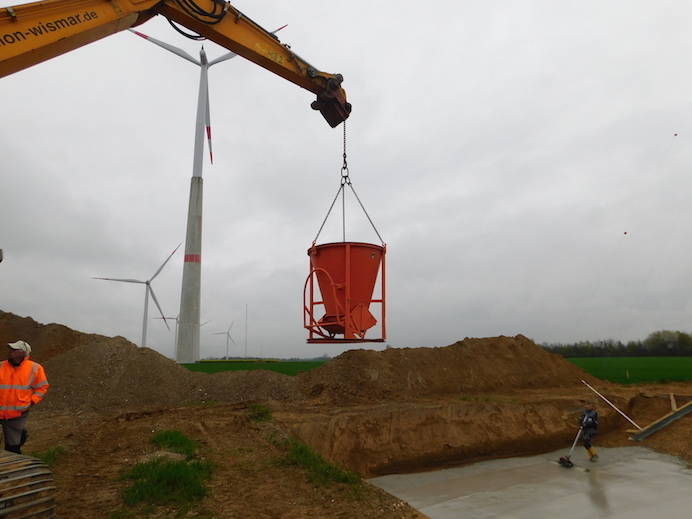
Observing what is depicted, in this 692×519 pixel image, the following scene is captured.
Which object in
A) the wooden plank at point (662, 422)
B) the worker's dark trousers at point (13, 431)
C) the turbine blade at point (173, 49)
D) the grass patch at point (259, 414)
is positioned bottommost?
the wooden plank at point (662, 422)

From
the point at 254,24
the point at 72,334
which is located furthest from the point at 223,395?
the point at 254,24

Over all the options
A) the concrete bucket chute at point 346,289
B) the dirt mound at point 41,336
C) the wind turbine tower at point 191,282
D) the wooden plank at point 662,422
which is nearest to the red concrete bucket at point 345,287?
the concrete bucket chute at point 346,289

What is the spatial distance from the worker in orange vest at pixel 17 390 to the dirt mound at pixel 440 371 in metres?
9.56

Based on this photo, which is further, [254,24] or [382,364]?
[382,364]

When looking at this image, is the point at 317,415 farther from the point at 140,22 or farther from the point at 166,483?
the point at 140,22

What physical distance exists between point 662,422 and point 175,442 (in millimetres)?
13804

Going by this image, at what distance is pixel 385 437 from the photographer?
11719mm

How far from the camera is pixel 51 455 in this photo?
7.84 m

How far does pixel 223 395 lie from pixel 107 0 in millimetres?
11331

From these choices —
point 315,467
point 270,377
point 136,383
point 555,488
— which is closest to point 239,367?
point 270,377

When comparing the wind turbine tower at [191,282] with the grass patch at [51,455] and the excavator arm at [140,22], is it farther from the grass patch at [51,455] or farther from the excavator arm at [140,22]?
the grass patch at [51,455]

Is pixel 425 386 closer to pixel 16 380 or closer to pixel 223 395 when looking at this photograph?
pixel 223 395

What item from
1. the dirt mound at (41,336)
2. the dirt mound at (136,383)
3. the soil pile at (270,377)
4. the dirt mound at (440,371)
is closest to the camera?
the dirt mound at (136,383)

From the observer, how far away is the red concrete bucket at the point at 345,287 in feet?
36.4
